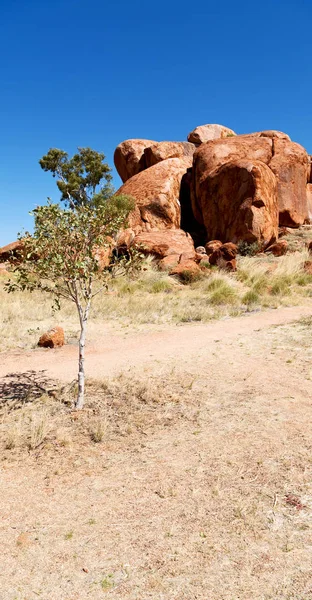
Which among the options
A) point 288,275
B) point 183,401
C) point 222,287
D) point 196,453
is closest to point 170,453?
point 196,453

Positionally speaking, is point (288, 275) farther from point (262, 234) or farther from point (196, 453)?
point (196, 453)

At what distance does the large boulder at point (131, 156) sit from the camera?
95.3 feet

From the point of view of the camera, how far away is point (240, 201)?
67.2 ft

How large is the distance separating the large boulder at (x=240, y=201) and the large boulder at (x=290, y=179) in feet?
4.04

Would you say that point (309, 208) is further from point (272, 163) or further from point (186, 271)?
point (186, 271)

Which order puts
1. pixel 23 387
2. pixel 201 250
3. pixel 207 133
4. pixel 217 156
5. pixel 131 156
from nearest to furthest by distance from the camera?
pixel 23 387 → pixel 201 250 → pixel 217 156 → pixel 131 156 → pixel 207 133

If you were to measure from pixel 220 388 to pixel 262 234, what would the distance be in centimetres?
1559

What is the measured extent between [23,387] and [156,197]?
56.3 feet

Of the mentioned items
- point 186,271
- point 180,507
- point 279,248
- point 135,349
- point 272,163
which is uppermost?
point 272,163

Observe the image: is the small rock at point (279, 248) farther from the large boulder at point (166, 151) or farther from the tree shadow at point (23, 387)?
the tree shadow at point (23, 387)

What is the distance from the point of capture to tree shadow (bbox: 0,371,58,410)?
18.7ft

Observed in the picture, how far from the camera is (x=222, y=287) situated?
13602mm

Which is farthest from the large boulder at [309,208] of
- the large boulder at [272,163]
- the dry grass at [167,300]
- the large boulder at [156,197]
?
the dry grass at [167,300]

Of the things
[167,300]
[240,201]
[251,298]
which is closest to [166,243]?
[240,201]
